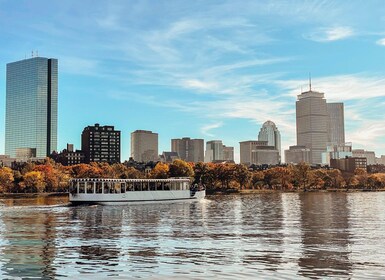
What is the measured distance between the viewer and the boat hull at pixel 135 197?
4403 inches

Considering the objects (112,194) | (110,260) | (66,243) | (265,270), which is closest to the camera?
(265,270)

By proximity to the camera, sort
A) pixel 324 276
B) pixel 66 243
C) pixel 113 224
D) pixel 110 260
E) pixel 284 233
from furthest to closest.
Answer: pixel 113 224, pixel 284 233, pixel 66 243, pixel 110 260, pixel 324 276

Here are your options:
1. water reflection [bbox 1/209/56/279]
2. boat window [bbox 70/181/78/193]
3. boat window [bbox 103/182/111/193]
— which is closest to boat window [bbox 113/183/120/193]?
boat window [bbox 103/182/111/193]

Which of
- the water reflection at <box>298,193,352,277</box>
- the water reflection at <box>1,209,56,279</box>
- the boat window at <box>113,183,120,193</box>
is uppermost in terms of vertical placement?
the boat window at <box>113,183,120,193</box>

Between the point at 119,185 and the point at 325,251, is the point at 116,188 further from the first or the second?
the point at 325,251

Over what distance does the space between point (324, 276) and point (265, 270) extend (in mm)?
3910

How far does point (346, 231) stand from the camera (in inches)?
2208

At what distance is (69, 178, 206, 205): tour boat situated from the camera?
370ft

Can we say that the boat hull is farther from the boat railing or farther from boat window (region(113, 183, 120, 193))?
boat window (region(113, 183, 120, 193))

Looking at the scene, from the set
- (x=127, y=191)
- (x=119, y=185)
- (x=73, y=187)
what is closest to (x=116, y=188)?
(x=119, y=185)


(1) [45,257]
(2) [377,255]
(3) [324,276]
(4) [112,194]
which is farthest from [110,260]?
(4) [112,194]

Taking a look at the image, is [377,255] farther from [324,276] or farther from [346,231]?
[346,231]

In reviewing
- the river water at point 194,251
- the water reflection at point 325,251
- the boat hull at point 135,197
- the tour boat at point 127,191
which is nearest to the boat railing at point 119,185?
the tour boat at point 127,191

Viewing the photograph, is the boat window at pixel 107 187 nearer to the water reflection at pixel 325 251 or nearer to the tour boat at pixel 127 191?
the tour boat at pixel 127 191
